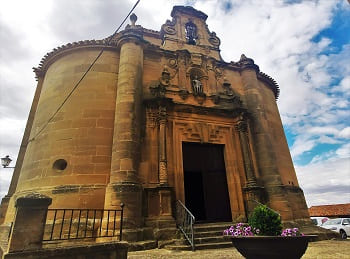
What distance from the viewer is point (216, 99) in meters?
10.7

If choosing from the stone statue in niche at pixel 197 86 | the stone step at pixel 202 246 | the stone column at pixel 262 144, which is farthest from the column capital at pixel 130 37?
the stone step at pixel 202 246

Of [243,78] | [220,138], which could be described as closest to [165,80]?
[220,138]

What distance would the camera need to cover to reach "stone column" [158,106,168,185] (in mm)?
7957

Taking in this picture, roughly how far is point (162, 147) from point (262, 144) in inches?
185

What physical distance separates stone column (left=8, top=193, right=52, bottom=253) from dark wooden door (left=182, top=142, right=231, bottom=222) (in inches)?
245

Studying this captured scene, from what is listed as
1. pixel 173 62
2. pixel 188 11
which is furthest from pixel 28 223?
pixel 188 11

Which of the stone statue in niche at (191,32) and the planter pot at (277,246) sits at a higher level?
the stone statue in niche at (191,32)

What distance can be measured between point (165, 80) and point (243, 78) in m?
4.47

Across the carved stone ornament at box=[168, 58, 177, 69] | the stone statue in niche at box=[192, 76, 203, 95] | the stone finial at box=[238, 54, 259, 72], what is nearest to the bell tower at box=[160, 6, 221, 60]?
the carved stone ornament at box=[168, 58, 177, 69]

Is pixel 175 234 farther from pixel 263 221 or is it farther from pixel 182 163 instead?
pixel 263 221

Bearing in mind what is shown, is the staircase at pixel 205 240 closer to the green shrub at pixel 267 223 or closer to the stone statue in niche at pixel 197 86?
the green shrub at pixel 267 223

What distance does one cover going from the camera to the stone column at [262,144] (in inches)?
353

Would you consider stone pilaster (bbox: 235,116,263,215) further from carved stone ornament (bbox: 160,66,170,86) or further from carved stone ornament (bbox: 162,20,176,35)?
carved stone ornament (bbox: 162,20,176,35)

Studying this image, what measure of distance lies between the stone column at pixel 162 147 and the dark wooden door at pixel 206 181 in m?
1.24
